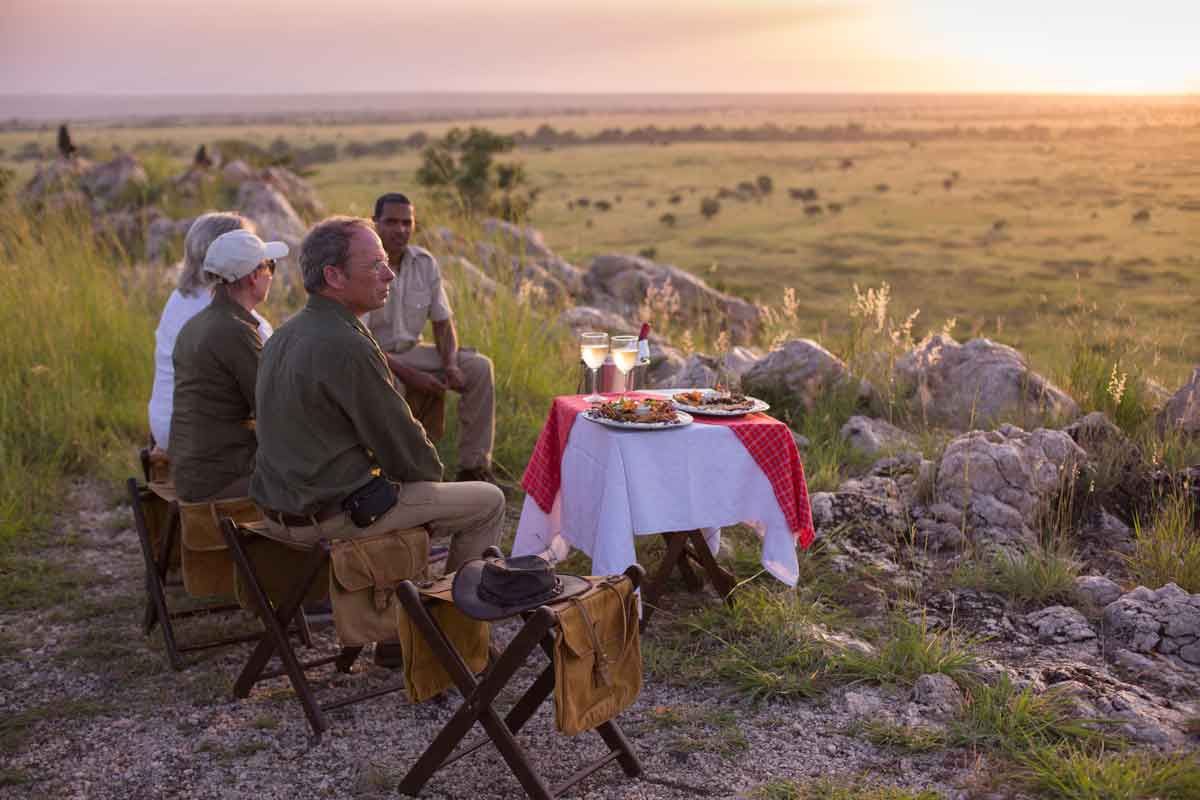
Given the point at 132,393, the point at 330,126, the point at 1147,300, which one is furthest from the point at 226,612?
the point at 330,126

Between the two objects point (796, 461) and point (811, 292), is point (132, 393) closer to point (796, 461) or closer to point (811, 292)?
point (796, 461)

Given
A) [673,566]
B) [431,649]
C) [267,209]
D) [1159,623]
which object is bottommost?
[1159,623]

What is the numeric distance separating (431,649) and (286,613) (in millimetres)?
712

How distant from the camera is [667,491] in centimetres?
433

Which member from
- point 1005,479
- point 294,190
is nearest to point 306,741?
point 1005,479

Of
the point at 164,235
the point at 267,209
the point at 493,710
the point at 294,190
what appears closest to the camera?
the point at 493,710

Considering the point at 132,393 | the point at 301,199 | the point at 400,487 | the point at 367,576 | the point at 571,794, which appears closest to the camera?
the point at 571,794

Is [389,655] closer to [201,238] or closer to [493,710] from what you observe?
[493,710]

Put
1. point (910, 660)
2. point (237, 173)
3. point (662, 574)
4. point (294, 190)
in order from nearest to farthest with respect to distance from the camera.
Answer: point (910, 660), point (662, 574), point (237, 173), point (294, 190)

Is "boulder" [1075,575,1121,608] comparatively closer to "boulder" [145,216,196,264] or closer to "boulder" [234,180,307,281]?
"boulder" [145,216,196,264]

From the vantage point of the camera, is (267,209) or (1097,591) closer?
(1097,591)

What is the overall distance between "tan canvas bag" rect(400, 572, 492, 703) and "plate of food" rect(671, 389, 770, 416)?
1.32m

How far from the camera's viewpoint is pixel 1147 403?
6762mm

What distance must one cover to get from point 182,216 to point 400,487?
1352 cm
